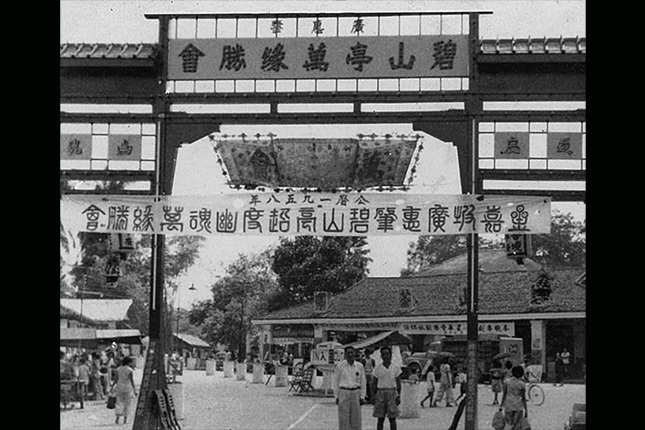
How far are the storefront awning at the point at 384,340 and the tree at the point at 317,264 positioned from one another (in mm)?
2115

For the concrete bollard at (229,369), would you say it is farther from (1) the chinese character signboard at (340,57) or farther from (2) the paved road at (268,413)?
(1) the chinese character signboard at (340,57)

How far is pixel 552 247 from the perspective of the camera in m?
19.8

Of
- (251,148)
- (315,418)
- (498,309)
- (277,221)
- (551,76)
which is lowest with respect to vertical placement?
(315,418)

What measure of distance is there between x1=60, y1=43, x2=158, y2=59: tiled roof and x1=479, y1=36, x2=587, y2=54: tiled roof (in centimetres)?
333

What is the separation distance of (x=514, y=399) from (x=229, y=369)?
7923 mm

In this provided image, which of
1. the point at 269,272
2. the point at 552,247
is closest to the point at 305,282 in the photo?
the point at 269,272

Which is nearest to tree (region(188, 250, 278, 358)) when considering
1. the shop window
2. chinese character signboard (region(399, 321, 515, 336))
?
chinese character signboard (region(399, 321, 515, 336))

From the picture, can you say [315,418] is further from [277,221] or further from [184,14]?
[184,14]

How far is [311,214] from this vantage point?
8930 millimetres

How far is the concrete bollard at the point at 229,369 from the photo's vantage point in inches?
624

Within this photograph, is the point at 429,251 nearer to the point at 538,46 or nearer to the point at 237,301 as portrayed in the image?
the point at 237,301

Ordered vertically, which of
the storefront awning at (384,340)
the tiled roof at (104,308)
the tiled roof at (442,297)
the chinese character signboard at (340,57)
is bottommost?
the storefront awning at (384,340)

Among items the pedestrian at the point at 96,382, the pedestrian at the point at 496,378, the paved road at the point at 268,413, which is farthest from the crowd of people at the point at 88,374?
the pedestrian at the point at 496,378
